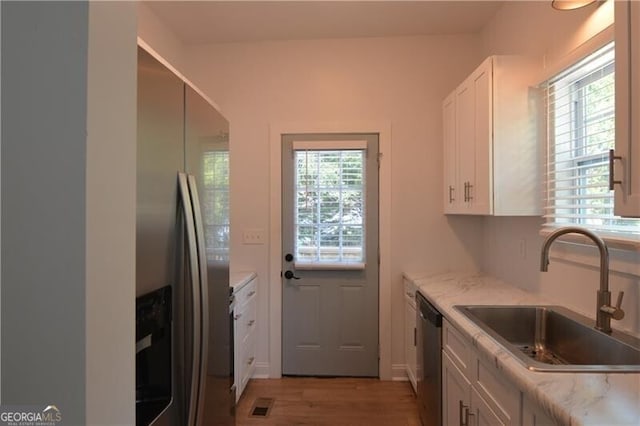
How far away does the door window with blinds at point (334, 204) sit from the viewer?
3111 mm

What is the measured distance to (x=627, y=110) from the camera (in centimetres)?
106

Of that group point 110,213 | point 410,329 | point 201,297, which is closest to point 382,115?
point 410,329

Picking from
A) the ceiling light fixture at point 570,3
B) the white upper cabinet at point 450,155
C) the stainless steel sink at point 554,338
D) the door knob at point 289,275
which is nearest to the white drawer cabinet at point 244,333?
the door knob at point 289,275

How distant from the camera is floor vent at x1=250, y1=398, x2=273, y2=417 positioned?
2570 mm

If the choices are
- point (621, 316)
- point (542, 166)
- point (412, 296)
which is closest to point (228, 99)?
point (412, 296)

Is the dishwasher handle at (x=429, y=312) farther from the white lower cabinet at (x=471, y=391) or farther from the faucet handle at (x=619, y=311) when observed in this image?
the faucet handle at (x=619, y=311)

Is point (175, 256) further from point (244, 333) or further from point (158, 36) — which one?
point (158, 36)

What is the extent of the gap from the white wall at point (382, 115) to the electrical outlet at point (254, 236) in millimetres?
39

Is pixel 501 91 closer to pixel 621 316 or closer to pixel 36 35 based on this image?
pixel 621 316

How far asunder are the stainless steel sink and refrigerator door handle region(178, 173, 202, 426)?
3.48 ft

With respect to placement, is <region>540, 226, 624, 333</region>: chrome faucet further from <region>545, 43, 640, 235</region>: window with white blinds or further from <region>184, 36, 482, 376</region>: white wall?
<region>184, 36, 482, 376</region>: white wall

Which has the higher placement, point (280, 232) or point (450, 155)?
point (450, 155)

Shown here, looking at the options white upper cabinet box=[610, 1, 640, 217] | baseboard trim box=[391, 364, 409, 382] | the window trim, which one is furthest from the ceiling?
baseboard trim box=[391, 364, 409, 382]

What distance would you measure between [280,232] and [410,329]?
1331 mm
